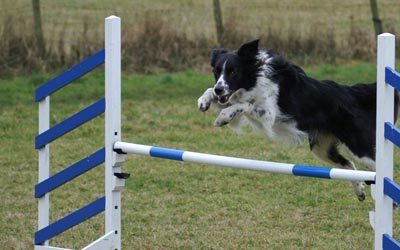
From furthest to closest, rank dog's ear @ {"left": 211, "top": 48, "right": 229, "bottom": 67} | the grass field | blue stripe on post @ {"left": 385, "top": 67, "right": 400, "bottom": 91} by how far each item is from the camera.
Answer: the grass field
dog's ear @ {"left": 211, "top": 48, "right": 229, "bottom": 67}
blue stripe on post @ {"left": 385, "top": 67, "right": 400, "bottom": 91}

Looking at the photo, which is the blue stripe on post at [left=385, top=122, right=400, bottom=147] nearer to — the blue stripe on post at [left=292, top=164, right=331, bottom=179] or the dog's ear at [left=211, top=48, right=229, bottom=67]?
the blue stripe on post at [left=292, top=164, right=331, bottom=179]

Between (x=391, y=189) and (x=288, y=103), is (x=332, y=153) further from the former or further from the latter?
(x=391, y=189)

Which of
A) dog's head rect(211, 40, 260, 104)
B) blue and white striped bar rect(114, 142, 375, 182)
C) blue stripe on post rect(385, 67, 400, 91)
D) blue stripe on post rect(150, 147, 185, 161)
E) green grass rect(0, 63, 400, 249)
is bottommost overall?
green grass rect(0, 63, 400, 249)

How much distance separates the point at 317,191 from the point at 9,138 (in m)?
3.75

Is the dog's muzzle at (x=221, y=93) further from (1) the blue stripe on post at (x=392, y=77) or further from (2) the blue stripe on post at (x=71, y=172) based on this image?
(1) the blue stripe on post at (x=392, y=77)

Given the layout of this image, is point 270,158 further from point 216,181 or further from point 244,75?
point 244,75

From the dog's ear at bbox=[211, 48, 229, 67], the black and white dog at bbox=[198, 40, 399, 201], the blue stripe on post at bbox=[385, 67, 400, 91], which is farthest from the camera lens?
the dog's ear at bbox=[211, 48, 229, 67]

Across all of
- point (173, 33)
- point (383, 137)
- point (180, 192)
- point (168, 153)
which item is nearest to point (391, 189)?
point (383, 137)

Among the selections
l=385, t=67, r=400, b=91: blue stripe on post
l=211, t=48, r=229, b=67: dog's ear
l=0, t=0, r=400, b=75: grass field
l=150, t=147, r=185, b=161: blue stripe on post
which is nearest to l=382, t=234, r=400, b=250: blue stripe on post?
l=385, t=67, r=400, b=91: blue stripe on post

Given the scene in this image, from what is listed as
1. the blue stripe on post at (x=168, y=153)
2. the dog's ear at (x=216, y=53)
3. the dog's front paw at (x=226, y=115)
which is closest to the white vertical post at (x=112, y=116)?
the blue stripe on post at (x=168, y=153)

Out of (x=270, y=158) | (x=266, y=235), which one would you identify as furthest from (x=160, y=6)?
(x=266, y=235)

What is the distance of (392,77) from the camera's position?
4.46m

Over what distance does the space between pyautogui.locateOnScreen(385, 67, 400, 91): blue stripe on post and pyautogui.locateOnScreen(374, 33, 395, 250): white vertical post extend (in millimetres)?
21

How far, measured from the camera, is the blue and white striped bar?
465cm
